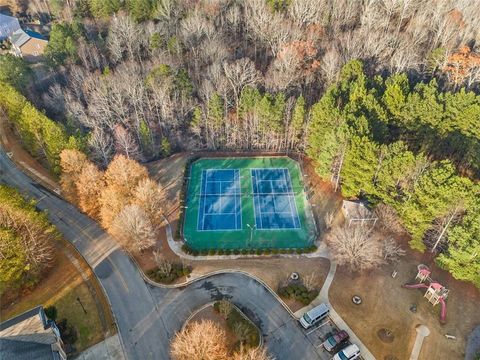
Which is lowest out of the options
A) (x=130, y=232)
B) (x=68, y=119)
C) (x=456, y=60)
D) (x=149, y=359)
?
(x=149, y=359)

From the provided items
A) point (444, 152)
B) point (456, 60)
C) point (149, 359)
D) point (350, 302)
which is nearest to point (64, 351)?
point (149, 359)

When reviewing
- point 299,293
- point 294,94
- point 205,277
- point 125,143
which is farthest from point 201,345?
point 294,94

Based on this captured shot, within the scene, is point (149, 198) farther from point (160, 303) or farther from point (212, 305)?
point (212, 305)

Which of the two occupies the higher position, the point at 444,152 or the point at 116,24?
the point at 116,24

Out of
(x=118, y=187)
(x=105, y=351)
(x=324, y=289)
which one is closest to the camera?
(x=105, y=351)

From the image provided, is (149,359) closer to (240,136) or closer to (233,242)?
(233,242)

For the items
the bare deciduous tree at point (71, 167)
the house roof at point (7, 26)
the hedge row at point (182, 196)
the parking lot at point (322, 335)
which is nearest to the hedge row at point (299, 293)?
the parking lot at point (322, 335)

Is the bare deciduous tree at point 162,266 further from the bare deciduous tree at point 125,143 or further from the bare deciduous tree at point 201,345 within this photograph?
the bare deciduous tree at point 125,143
